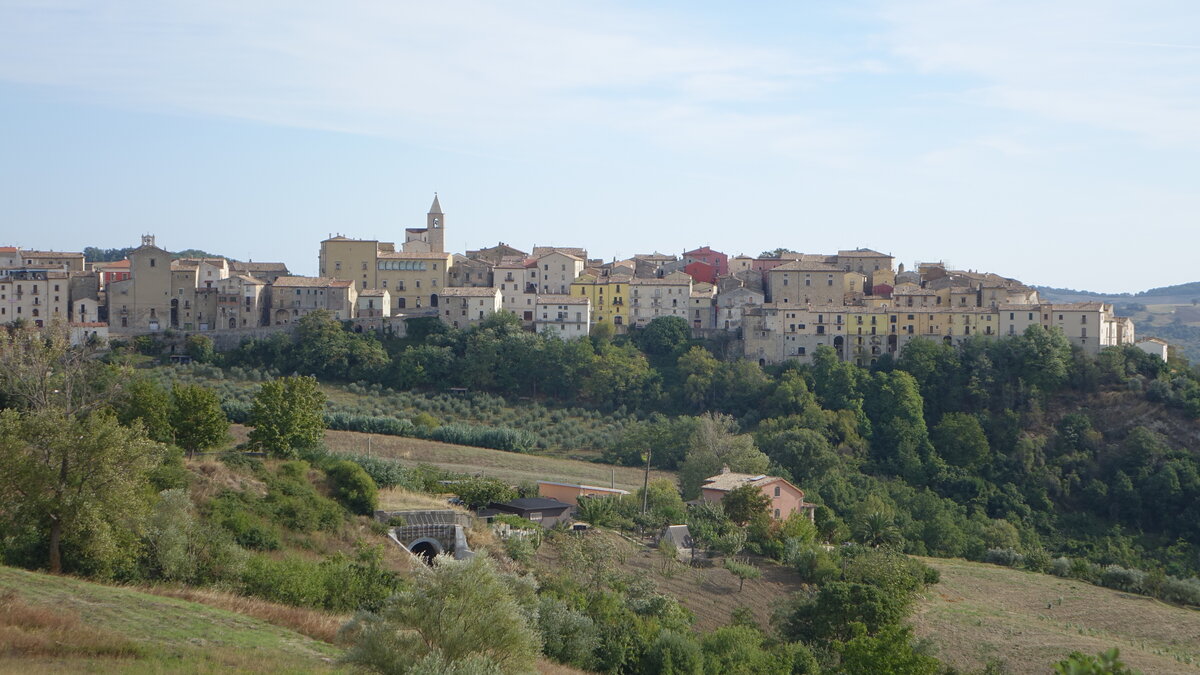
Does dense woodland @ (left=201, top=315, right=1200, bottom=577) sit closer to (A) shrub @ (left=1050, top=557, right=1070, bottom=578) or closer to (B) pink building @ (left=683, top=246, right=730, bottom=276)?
(A) shrub @ (left=1050, top=557, right=1070, bottom=578)

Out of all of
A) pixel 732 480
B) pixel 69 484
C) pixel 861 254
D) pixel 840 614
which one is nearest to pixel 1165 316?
pixel 861 254

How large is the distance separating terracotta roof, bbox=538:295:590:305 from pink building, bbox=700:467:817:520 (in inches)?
855

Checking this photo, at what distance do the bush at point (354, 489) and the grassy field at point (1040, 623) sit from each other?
13.9 metres

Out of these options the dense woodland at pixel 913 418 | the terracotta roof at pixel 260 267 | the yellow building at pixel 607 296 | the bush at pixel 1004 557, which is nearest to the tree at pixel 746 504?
the dense woodland at pixel 913 418

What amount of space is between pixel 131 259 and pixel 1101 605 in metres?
46.9

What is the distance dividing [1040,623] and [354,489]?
18.1 m

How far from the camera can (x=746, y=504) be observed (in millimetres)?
38625

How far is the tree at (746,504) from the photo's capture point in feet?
127

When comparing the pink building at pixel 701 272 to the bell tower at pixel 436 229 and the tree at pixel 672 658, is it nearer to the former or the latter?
the bell tower at pixel 436 229

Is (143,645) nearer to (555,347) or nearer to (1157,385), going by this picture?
(555,347)

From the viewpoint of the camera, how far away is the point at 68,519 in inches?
910

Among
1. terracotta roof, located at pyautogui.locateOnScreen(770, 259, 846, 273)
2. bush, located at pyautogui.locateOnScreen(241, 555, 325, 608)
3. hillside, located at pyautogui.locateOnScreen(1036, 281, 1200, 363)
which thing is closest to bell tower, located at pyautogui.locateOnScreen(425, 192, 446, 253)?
terracotta roof, located at pyautogui.locateOnScreen(770, 259, 846, 273)

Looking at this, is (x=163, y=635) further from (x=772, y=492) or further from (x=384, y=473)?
(x=772, y=492)

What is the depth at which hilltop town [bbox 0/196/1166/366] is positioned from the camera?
6038 centimetres
